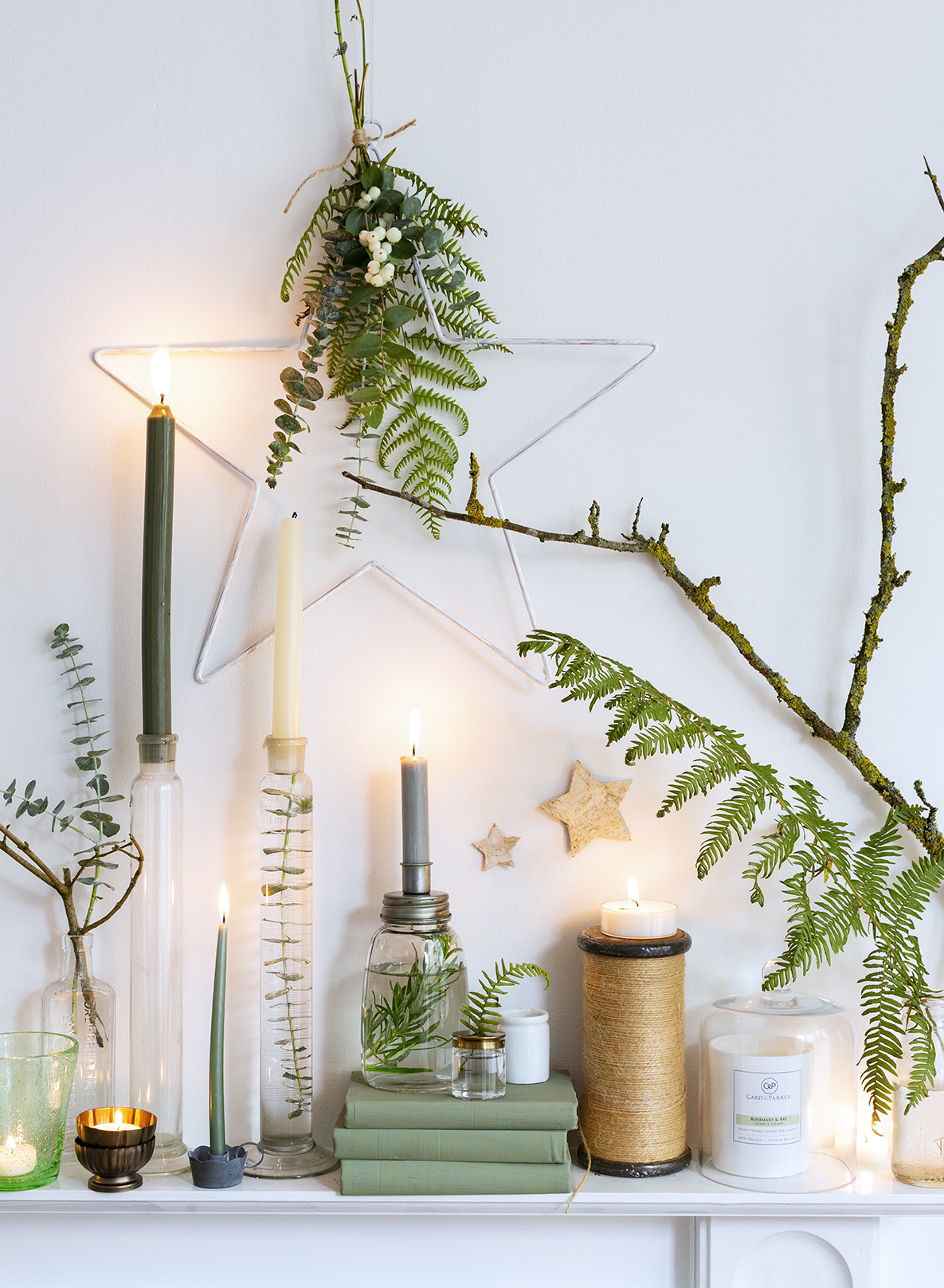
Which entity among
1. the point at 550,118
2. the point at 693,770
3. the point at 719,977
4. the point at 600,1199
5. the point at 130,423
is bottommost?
the point at 600,1199

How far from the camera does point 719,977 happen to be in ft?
3.19

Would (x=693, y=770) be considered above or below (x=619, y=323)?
below

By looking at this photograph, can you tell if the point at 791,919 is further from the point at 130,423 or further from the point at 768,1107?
the point at 130,423

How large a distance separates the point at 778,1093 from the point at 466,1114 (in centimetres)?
25

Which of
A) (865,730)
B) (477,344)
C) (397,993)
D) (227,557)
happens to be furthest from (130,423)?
(865,730)

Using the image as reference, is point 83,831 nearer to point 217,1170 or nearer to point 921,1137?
point 217,1170

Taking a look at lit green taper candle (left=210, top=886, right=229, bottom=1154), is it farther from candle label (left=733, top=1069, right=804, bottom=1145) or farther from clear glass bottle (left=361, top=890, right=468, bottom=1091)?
candle label (left=733, top=1069, right=804, bottom=1145)

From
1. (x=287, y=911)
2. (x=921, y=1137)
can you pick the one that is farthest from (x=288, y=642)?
(x=921, y=1137)

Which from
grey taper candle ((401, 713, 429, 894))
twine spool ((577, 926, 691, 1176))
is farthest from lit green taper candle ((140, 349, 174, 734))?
twine spool ((577, 926, 691, 1176))

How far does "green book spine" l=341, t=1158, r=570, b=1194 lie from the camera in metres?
0.85

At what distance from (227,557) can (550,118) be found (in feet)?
1.63

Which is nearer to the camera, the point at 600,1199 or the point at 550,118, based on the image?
the point at 600,1199

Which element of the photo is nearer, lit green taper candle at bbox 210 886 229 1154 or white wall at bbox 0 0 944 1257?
lit green taper candle at bbox 210 886 229 1154

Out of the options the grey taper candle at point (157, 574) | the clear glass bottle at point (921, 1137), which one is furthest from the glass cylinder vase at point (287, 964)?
the clear glass bottle at point (921, 1137)
